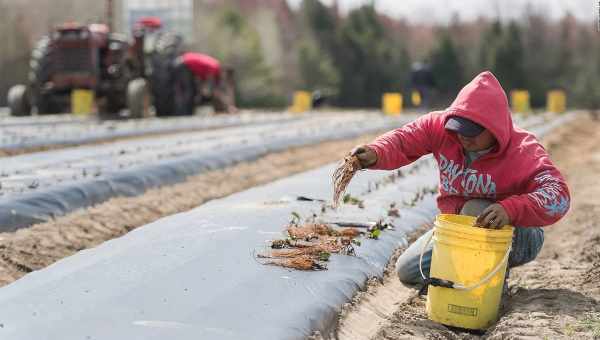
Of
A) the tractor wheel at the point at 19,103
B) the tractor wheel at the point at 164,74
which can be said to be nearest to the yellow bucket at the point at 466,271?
the tractor wheel at the point at 164,74

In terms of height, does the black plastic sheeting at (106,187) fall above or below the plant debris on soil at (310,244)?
below

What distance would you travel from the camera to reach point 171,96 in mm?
14695

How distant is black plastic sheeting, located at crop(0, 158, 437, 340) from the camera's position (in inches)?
104

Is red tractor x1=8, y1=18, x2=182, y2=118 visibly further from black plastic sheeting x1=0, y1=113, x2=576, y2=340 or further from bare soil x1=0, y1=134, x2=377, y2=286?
black plastic sheeting x1=0, y1=113, x2=576, y2=340

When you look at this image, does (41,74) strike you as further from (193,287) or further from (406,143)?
(193,287)

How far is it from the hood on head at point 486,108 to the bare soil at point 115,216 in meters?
2.53

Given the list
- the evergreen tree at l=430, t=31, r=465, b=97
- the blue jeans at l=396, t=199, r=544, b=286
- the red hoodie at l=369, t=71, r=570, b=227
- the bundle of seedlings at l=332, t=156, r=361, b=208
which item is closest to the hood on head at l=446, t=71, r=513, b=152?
the red hoodie at l=369, t=71, r=570, b=227

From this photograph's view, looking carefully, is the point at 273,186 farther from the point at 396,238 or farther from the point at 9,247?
the point at 9,247

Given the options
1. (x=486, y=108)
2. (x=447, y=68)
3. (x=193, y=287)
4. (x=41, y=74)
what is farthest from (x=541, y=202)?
(x=447, y=68)

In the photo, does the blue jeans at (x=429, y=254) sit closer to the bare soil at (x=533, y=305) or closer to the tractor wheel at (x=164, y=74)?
the bare soil at (x=533, y=305)

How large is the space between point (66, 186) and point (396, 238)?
2560 mm

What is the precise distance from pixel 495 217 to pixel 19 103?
13296 millimetres

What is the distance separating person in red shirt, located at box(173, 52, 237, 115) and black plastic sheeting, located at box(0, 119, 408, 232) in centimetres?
620

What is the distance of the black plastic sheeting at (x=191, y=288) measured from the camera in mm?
2637
